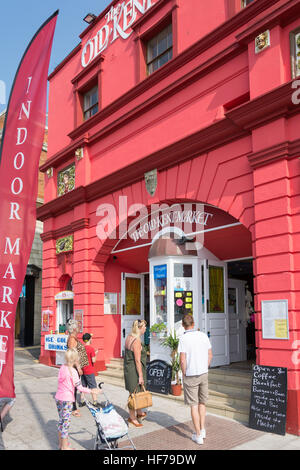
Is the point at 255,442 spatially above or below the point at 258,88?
below

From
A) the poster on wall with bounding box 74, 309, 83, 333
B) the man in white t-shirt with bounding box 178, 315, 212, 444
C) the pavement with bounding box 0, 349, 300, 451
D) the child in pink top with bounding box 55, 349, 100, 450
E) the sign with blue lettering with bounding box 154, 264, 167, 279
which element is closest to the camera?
the child in pink top with bounding box 55, 349, 100, 450

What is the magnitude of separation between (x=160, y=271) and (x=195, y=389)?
4485 mm

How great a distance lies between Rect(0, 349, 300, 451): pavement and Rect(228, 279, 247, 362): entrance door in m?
2.74

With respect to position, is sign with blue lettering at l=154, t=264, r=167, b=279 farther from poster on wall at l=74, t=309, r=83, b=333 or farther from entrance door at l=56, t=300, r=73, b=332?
entrance door at l=56, t=300, r=73, b=332

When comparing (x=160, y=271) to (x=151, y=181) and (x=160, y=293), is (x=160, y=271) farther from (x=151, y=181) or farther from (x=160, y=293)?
(x=151, y=181)

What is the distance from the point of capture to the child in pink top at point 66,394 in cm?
560

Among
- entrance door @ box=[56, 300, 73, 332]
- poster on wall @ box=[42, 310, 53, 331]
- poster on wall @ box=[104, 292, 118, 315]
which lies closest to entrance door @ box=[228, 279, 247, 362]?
poster on wall @ box=[104, 292, 118, 315]

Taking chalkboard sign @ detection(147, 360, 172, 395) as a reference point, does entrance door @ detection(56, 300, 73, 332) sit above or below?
above

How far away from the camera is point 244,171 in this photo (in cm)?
827

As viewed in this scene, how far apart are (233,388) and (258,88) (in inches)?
233

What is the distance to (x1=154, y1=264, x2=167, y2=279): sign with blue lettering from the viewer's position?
10.3m

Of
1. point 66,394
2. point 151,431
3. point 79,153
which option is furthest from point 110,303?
point 66,394

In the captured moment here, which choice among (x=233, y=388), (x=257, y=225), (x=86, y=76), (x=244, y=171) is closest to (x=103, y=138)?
(x=86, y=76)

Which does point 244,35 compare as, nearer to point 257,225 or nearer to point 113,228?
point 257,225
